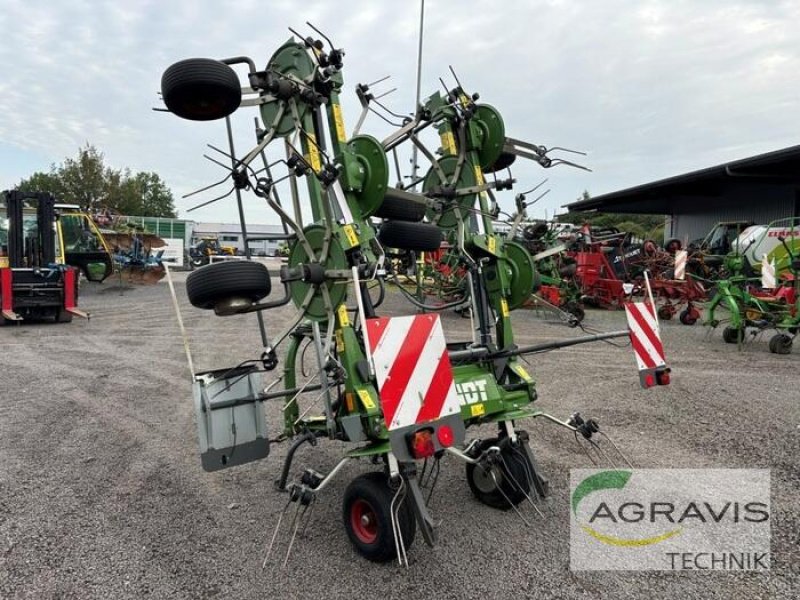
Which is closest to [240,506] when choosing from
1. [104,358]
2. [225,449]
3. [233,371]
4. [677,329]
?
[225,449]

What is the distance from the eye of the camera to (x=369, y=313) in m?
3.47

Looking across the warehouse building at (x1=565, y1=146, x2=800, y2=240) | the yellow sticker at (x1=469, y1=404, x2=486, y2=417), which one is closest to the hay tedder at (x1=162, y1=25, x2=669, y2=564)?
the yellow sticker at (x1=469, y1=404, x2=486, y2=417)

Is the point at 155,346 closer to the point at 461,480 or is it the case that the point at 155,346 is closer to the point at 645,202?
the point at 461,480

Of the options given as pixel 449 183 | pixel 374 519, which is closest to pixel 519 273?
pixel 449 183

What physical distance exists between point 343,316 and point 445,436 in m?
1.02

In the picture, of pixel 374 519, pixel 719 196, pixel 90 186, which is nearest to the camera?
pixel 374 519

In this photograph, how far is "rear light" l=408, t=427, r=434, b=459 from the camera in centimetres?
250

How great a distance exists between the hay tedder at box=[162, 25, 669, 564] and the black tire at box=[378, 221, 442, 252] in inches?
0.4

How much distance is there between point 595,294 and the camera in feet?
45.8

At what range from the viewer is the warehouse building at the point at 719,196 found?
1859 cm

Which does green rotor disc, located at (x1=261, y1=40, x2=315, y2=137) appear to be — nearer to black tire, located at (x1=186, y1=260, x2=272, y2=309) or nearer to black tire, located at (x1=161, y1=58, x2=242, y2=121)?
black tire, located at (x1=161, y1=58, x2=242, y2=121)

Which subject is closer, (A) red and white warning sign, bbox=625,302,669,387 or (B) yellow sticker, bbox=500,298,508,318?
(A) red and white warning sign, bbox=625,302,669,387

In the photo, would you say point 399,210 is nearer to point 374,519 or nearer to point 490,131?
point 490,131

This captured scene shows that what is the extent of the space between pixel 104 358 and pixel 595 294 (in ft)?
36.0
